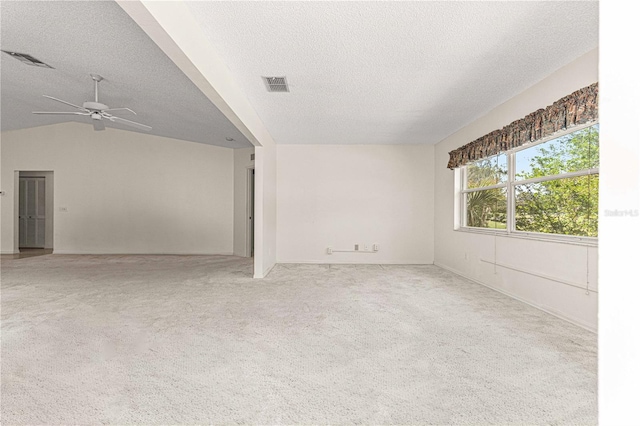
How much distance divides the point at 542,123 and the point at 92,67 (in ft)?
16.3

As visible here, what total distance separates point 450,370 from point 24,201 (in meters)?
10.7

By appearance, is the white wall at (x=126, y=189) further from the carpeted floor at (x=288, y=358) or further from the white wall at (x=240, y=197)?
the carpeted floor at (x=288, y=358)

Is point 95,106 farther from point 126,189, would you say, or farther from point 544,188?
point 544,188

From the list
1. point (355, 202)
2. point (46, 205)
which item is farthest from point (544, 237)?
point (46, 205)

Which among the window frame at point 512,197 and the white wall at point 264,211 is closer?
the window frame at point 512,197

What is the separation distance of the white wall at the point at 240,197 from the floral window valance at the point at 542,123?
15.9 ft

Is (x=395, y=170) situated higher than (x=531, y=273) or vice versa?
(x=395, y=170)

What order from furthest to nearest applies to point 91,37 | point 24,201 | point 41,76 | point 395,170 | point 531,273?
1. point 24,201
2. point 395,170
3. point 41,76
4. point 531,273
5. point 91,37

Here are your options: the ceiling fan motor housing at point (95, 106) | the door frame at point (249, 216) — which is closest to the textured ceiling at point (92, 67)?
the ceiling fan motor housing at point (95, 106)

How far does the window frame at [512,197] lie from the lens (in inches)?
125
